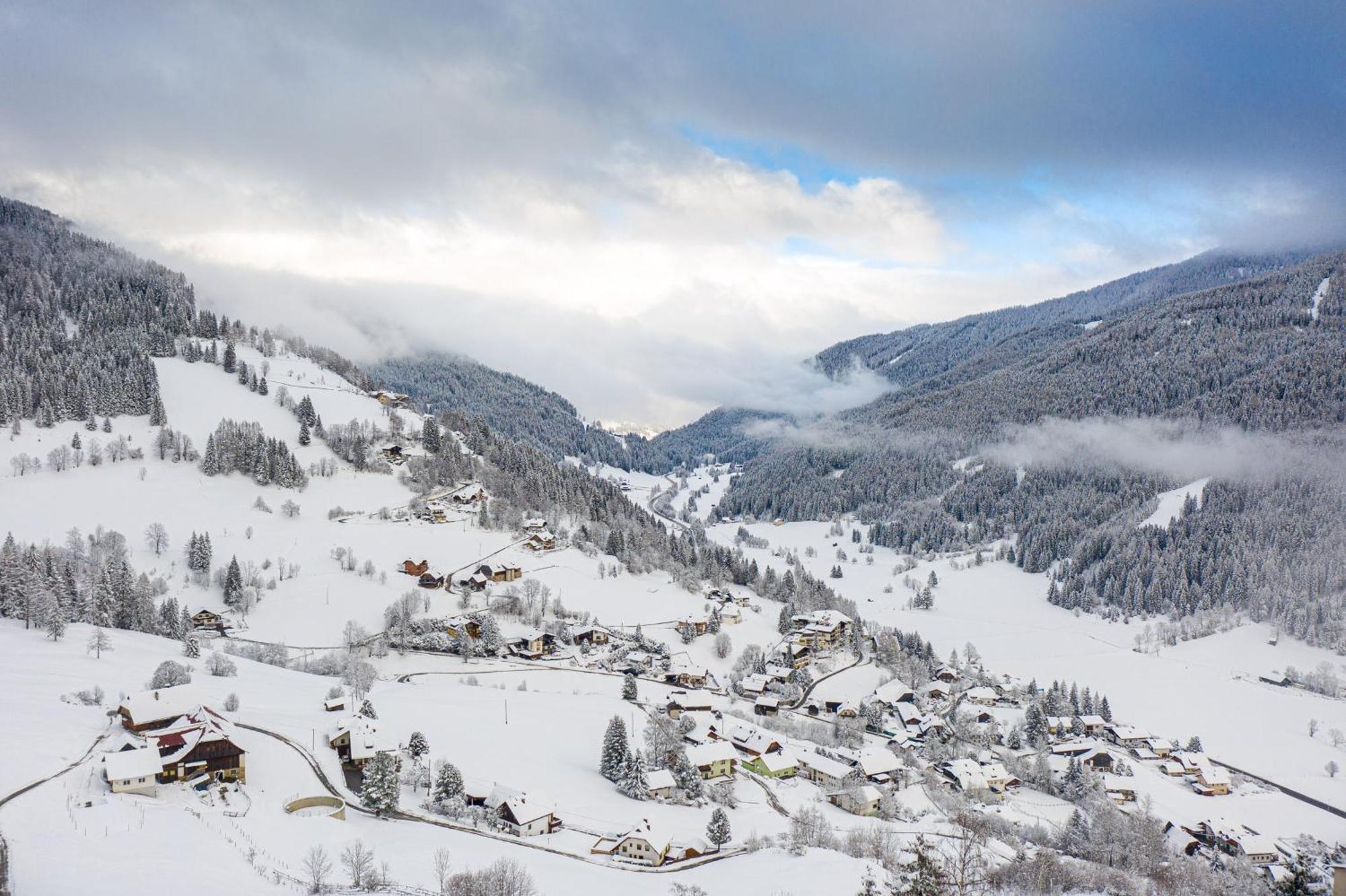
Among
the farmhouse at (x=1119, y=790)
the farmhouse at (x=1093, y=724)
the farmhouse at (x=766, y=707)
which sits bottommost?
the farmhouse at (x=1119, y=790)

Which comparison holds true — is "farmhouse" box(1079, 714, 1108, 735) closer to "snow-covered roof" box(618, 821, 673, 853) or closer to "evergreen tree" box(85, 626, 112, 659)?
"snow-covered roof" box(618, 821, 673, 853)

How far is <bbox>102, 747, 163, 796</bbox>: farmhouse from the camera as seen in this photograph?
29.4 meters

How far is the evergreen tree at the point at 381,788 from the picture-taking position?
3294cm

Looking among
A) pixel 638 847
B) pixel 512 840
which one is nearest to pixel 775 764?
pixel 638 847

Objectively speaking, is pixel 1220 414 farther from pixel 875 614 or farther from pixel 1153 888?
pixel 1153 888

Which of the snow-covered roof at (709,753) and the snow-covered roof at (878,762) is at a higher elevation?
the snow-covered roof at (709,753)

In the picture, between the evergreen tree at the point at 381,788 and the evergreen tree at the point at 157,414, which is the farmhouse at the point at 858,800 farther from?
the evergreen tree at the point at 157,414

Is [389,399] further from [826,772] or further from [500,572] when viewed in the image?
[826,772]

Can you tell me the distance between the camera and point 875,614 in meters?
114

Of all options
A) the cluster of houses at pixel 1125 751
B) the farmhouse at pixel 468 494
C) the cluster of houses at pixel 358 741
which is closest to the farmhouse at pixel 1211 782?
the cluster of houses at pixel 1125 751

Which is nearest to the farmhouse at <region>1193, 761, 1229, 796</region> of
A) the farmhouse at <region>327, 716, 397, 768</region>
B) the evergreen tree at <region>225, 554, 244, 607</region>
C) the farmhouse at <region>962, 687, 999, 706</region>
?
the farmhouse at <region>962, 687, 999, 706</region>

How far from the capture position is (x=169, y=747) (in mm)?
32031

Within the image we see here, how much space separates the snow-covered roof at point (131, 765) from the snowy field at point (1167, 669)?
2148 inches

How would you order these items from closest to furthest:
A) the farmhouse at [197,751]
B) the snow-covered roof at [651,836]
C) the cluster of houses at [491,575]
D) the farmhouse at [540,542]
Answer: the farmhouse at [197,751] < the snow-covered roof at [651,836] < the cluster of houses at [491,575] < the farmhouse at [540,542]
